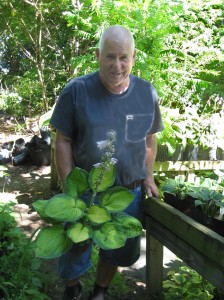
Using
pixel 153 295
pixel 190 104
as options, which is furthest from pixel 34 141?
pixel 153 295

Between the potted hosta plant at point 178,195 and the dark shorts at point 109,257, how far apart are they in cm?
18

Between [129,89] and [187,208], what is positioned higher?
[129,89]

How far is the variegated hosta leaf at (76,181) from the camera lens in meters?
1.73

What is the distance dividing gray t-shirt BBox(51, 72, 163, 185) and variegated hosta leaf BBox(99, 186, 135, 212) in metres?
0.31

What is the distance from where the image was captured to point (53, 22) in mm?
6883

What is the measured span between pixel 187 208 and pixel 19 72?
10998 millimetres

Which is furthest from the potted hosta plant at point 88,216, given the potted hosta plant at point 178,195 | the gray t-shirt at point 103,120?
the potted hosta plant at point 178,195

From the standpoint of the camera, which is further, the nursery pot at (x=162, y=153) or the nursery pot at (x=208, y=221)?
the nursery pot at (x=162, y=153)

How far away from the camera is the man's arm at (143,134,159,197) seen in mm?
2305

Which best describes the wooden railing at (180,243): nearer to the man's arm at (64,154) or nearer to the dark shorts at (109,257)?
the dark shorts at (109,257)

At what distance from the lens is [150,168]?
2.35 meters

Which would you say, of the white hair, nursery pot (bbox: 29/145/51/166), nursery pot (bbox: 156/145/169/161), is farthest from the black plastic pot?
nursery pot (bbox: 29/145/51/166)

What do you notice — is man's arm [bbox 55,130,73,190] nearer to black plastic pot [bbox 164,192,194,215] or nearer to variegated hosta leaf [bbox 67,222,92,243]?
variegated hosta leaf [bbox 67,222,92,243]

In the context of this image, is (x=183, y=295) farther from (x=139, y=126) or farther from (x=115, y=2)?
(x=115, y=2)
